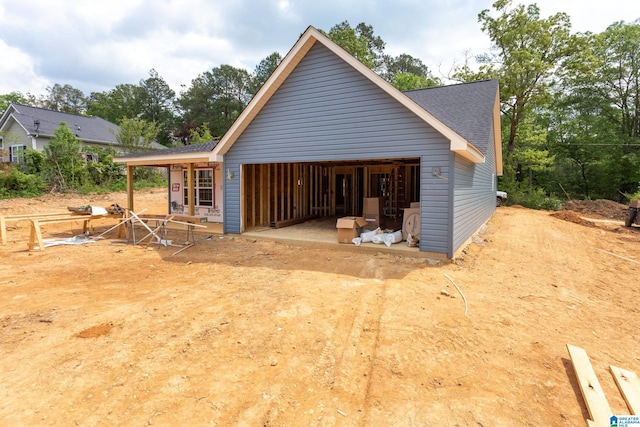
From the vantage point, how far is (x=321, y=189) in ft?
48.6

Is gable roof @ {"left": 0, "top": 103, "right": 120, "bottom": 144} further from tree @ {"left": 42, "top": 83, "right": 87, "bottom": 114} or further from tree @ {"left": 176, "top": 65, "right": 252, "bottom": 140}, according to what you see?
tree @ {"left": 42, "top": 83, "right": 87, "bottom": 114}

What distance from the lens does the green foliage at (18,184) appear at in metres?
18.0

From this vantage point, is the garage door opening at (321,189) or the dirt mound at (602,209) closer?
the garage door opening at (321,189)

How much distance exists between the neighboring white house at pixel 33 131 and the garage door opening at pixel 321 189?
783 inches

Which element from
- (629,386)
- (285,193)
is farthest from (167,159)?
(629,386)

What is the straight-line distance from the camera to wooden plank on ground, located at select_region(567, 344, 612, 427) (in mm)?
2372

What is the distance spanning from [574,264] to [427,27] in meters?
13.7

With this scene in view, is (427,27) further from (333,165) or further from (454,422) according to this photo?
(454,422)

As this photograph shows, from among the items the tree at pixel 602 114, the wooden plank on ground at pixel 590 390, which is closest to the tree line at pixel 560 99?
the tree at pixel 602 114

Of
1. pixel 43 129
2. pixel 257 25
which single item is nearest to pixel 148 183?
pixel 43 129

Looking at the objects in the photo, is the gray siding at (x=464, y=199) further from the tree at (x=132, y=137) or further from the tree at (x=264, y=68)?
the tree at (x=264, y=68)

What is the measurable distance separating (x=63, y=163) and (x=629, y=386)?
26.7 meters

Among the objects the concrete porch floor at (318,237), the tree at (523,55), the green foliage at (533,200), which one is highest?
the tree at (523,55)

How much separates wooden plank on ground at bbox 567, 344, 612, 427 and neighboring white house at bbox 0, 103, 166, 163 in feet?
94.6
